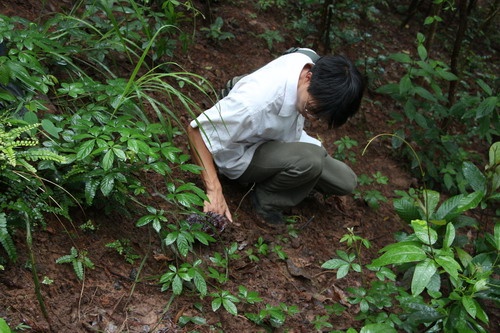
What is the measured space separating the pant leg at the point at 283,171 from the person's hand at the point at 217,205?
279 mm

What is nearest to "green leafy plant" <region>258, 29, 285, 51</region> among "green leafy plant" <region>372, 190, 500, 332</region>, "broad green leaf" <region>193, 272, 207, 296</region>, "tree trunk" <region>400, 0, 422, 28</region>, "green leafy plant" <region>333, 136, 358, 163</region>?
"green leafy plant" <region>333, 136, 358, 163</region>

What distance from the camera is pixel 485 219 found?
408 centimetres

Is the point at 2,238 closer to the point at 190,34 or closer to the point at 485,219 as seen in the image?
the point at 190,34

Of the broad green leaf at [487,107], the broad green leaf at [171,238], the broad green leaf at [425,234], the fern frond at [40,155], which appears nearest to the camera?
the broad green leaf at [425,234]

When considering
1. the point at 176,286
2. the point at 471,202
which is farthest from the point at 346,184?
the point at 176,286

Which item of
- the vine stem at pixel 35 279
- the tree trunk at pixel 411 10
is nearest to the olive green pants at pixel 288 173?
the vine stem at pixel 35 279

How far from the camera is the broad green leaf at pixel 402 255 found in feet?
6.36

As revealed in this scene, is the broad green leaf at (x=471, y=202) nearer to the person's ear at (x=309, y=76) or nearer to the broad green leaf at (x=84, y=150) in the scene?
the person's ear at (x=309, y=76)

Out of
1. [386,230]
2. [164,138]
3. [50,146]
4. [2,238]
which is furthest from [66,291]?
[386,230]

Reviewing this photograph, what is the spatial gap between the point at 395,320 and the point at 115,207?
54.1 inches

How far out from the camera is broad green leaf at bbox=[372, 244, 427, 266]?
194cm

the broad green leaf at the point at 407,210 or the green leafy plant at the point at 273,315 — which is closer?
the green leafy plant at the point at 273,315

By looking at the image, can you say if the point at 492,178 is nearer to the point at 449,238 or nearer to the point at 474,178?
the point at 474,178

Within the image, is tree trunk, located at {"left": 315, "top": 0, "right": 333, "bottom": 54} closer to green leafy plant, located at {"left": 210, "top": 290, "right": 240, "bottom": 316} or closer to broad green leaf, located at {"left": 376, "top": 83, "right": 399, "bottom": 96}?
broad green leaf, located at {"left": 376, "top": 83, "right": 399, "bottom": 96}
